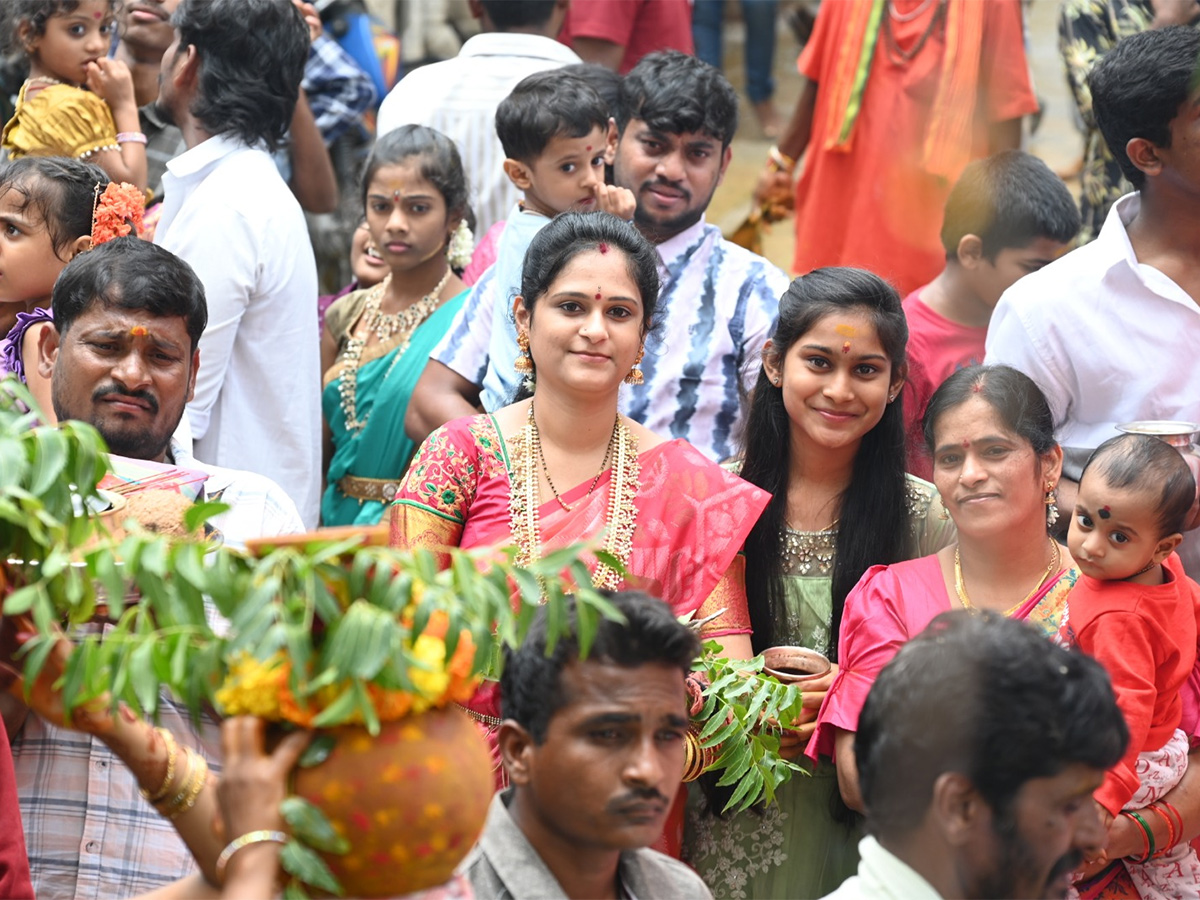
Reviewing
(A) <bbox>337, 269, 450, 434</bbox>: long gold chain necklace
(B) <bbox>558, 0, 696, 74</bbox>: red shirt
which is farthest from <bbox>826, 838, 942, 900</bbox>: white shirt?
(B) <bbox>558, 0, 696, 74</bbox>: red shirt

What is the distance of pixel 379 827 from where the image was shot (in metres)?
1.99

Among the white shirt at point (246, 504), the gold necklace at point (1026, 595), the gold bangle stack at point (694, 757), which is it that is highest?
the white shirt at point (246, 504)

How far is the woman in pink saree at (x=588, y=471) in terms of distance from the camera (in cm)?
364

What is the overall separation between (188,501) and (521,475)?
1018 millimetres

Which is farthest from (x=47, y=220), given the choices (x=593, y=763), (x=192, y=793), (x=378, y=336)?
(x=593, y=763)

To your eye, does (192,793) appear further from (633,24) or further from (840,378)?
(633,24)

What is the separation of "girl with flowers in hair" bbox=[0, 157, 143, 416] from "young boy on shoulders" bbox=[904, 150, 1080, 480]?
2412 mm

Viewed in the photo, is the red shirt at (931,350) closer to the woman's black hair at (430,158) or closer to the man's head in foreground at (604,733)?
the woman's black hair at (430,158)

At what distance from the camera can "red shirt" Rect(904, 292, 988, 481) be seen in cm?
449

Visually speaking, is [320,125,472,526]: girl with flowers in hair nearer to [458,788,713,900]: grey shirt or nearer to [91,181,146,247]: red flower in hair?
[91,181,146,247]: red flower in hair

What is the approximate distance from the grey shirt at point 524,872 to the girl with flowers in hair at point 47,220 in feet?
7.27

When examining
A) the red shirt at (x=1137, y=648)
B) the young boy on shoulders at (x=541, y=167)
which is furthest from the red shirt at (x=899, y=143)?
the red shirt at (x=1137, y=648)

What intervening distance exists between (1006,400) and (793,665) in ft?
2.62

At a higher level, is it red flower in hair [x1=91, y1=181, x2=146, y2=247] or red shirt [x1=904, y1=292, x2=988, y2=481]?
red flower in hair [x1=91, y1=181, x2=146, y2=247]
